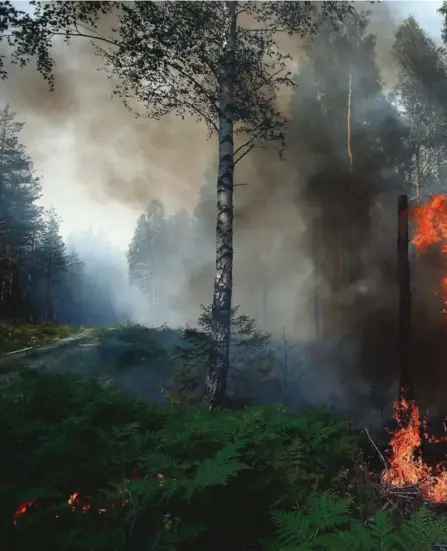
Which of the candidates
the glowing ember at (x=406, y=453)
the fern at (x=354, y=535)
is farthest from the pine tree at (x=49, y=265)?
the fern at (x=354, y=535)

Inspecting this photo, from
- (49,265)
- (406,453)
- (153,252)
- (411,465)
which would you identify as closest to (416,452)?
(406,453)

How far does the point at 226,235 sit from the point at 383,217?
53.4 ft

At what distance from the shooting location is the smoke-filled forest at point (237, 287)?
9.35 feet

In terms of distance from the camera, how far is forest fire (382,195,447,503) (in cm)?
615

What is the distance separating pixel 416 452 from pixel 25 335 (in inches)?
755

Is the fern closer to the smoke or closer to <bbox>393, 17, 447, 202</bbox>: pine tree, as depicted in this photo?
the smoke

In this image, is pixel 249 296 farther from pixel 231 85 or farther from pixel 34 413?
pixel 34 413

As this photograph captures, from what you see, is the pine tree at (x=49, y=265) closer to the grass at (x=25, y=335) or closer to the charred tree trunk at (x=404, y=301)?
the grass at (x=25, y=335)

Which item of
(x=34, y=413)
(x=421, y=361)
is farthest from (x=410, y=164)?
(x=34, y=413)

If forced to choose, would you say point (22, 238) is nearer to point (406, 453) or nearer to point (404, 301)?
point (404, 301)

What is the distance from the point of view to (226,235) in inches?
356

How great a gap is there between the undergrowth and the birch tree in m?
5.06

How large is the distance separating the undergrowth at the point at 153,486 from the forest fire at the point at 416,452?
236 centimetres

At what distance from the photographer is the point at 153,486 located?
2477mm
